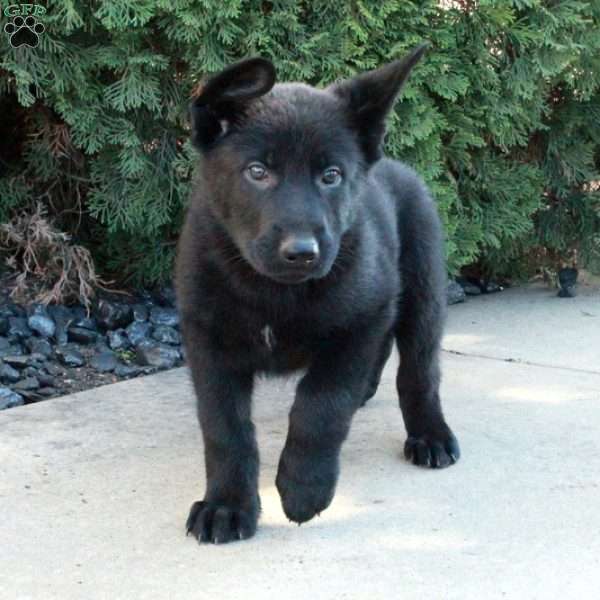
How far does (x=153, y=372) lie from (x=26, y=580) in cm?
212

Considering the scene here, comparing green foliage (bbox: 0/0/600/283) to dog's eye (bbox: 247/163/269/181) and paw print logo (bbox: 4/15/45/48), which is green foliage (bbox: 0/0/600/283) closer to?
paw print logo (bbox: 4/15/45/48)

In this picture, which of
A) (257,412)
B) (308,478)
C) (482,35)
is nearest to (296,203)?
(308,478)

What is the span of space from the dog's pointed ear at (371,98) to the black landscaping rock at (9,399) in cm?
186

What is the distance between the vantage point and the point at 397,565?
287 cm

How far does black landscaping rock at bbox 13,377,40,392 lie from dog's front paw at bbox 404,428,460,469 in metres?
1.65

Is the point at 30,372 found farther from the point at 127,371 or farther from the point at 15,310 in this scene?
the point at 15,310

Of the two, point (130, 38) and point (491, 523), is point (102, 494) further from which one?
point (130, 38)

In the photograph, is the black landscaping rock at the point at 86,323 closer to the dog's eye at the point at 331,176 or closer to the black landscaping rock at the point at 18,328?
the black landscaping rock at the point at 18,328

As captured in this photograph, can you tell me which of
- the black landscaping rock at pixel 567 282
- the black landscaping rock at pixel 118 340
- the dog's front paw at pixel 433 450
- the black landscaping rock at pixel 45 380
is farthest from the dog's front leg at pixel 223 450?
the black landscaping rock at pixel 567 282

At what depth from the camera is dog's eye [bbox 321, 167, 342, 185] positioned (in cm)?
310

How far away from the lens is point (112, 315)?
5.35 m

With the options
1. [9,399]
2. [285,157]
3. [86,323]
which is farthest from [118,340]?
[285,157]

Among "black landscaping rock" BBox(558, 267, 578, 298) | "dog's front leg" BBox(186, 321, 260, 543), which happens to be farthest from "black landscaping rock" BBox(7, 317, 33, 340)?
"black landscaping rock" BBox(558, 267, 578, 298)

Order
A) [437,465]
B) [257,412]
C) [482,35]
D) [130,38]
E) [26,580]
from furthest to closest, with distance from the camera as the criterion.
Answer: [482,35] < [130,38] < [257,412] < [437,465] < [26,580]
